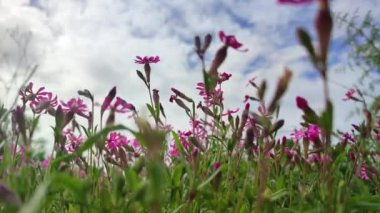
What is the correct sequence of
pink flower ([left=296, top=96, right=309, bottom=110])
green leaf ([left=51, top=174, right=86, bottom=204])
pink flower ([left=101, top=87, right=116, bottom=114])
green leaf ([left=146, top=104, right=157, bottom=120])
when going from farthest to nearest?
1. green leaf ([left=146, top=104, right=157, bottom=120])
2. pink flower ([left=101, top=87, right=116, bottom=114])
3. pink flower ([left=296, top=96, right=309, bottom=110])
4. green leaf ([left=51, top=174, right=86, bottom=204])


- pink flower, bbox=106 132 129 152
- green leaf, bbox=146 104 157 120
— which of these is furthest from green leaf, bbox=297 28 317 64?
pink flower, bbox=106 132 129 152

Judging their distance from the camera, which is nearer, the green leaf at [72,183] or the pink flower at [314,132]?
the green leaf at [72,183]

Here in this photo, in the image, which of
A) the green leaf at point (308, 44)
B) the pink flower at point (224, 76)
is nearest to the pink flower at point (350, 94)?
the pink flower at point (224, 76)

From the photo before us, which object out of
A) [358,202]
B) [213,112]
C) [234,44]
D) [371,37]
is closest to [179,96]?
[213,112]

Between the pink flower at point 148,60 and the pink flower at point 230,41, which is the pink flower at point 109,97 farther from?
the pink flower at point 148,60

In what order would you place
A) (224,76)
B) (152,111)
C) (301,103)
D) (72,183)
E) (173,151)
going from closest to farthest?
(72,183), (301,103), (152,111), (224,76), (173,151)

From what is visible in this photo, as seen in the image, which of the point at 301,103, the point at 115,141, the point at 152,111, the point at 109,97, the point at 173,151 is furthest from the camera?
the point at 173,151

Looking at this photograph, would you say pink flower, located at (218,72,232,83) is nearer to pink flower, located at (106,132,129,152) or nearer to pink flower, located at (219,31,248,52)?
pink flower, located at (106,132,129,152)

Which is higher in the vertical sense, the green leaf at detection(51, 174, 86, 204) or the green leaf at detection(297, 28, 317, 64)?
the green leaf at detection(297, 28, 317, 64)

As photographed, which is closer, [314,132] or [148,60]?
[314,132]

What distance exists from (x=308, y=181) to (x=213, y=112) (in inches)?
20.7

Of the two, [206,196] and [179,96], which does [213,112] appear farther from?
[206,196]

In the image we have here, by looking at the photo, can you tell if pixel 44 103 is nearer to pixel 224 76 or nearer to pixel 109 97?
pixel 109 97

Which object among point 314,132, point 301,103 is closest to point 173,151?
point 314,132
